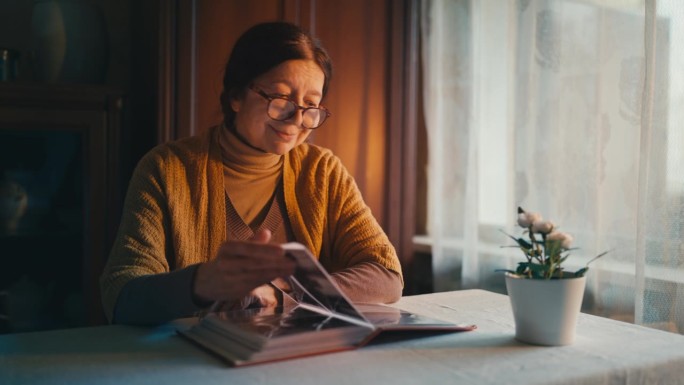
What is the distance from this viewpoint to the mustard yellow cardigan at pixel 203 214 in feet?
4.15

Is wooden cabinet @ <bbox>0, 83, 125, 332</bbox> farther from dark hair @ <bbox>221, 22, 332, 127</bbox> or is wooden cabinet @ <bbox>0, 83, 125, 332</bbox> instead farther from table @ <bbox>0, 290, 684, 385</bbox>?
table @ <bbox>0, 290, 684, 385</bbox>

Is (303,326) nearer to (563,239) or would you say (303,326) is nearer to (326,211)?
(563,239)

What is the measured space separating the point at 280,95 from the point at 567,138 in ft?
2.93

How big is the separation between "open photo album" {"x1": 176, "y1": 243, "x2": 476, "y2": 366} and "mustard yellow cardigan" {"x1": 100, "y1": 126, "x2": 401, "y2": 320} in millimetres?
217

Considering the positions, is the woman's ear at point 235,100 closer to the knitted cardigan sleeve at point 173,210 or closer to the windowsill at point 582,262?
the knitted cardigan sleeve at point 173,210

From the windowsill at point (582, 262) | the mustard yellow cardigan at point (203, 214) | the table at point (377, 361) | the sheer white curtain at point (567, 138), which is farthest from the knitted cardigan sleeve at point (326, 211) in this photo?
the sheer white curtain at point (567, 138)

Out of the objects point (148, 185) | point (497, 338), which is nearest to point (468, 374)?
point (497, 338)

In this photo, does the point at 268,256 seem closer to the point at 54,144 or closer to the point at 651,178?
the point at 651,178

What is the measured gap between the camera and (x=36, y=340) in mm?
996

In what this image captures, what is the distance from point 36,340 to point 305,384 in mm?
467

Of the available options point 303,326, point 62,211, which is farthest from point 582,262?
point 62,211

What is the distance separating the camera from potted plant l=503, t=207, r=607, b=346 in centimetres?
96

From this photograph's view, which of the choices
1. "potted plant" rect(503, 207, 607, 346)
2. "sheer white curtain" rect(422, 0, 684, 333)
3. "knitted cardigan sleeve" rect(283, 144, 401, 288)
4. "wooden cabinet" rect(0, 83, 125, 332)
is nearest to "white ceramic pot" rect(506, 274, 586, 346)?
"potted plant" rect(503, 207, 607, 346)

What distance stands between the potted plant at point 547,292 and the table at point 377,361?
0.03 m
